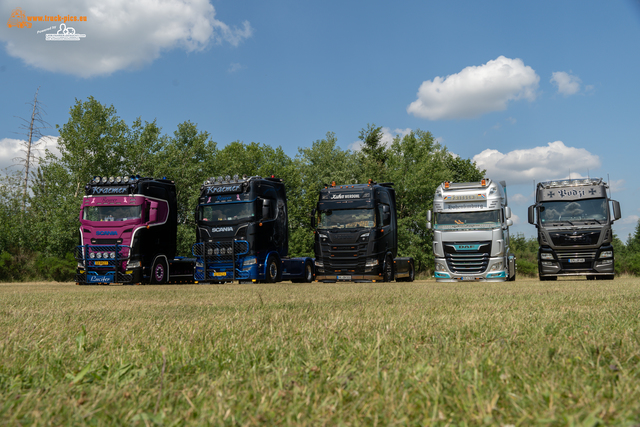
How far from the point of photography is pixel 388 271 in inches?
741

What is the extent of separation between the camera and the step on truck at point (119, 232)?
56.3ft

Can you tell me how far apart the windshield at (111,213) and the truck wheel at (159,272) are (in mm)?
2194

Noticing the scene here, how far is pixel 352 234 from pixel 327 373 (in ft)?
50.8

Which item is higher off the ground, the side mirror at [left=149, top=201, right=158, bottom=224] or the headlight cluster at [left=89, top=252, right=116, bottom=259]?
the side mirror at [left=149, top=201, right=158, bottom=224]

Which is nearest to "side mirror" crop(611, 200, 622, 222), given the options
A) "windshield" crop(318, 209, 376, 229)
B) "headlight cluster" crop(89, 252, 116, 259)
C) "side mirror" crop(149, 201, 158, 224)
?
"windshield" crop(318, 209, 376, 229)

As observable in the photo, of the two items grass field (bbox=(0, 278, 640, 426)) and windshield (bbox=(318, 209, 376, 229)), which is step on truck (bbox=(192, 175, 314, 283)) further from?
grass field (bbox=(0, 278, 640, 426))

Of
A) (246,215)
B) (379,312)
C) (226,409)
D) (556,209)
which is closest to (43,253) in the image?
(246,215)

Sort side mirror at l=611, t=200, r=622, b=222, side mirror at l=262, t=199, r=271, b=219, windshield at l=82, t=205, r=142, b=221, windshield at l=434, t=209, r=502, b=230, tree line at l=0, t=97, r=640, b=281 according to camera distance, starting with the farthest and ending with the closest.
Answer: tree line at l=0, t=97, r=640, b=281 < windshield at l=434, t=209, r=502, b=230 < side mirror at l=611, t=200, r=622, b=222 < windshield at l=82, t=205, r=142, b=221 < side mirror at l=262, t=199, r=271, b=219

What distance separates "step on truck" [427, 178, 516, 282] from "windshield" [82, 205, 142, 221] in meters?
11.3

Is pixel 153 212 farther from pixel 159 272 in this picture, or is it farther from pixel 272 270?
pixel 272 270

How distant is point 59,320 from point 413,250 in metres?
36.1

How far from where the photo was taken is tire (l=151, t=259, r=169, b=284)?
59.6 feet

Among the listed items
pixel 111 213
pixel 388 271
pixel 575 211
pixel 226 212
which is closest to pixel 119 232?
pixel 111 213

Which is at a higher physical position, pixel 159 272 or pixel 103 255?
pixel 103 255
